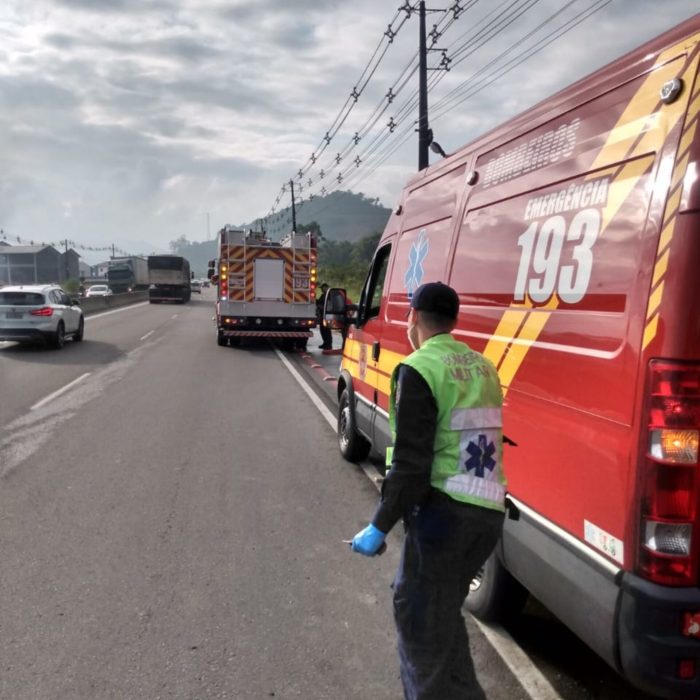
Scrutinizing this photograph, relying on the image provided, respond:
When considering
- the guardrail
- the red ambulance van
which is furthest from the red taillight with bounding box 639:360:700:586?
the guardrail

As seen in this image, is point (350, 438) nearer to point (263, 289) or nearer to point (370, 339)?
point (370, 339)

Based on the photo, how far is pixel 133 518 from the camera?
5070 millimetres

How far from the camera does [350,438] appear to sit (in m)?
6.61

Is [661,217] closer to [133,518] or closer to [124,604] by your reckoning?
[124,604]

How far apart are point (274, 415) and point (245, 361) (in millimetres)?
6204

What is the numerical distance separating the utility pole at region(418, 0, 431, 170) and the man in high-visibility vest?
1588cm

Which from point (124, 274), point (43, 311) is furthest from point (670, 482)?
point (124, 274)

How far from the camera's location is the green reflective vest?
7.75 feet

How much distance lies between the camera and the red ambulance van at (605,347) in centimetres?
223

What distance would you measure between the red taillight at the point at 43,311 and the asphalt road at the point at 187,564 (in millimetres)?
7010

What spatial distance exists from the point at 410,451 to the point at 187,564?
8.39 ft

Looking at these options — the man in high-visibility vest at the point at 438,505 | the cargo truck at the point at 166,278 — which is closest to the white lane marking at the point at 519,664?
the man in high-visibility vest at the point at 438,505

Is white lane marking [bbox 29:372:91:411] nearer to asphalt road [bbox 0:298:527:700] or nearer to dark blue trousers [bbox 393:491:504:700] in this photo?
asphalt road [bbox 0:298:527:700]

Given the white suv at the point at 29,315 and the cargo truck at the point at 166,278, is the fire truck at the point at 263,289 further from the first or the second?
the cargo truck at the point at 166,278
